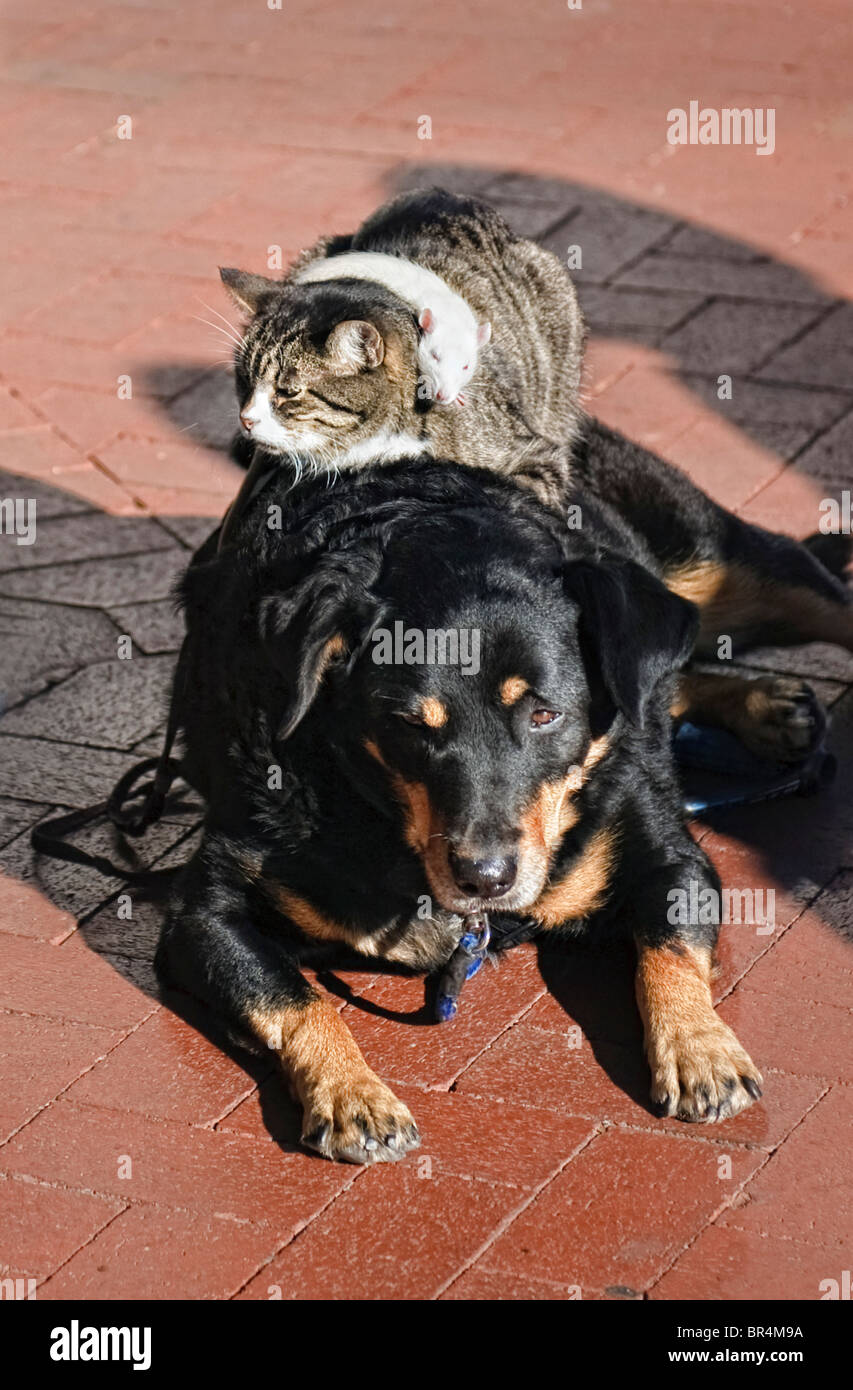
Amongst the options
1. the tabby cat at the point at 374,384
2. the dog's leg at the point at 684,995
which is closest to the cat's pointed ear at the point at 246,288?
the tabby cat at the point at 374,384

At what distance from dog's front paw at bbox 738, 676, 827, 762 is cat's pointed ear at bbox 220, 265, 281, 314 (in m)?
1.61

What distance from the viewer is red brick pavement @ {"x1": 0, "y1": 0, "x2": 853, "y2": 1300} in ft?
9.81

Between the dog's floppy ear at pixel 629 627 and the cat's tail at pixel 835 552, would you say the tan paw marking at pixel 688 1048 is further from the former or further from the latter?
the cat's tail at pixel 835 552

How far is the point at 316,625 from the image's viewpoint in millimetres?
3203

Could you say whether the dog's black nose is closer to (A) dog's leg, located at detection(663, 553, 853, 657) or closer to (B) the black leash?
(B) the black leash

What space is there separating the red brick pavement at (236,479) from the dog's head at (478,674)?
0.54m

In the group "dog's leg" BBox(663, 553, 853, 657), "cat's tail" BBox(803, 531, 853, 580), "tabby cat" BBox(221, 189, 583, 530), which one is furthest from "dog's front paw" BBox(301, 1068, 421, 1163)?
"cat's tail" BBox(803, 531, 853, 580)

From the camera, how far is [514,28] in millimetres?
9352

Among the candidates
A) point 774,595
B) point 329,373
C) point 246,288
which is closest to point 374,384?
point 329,373

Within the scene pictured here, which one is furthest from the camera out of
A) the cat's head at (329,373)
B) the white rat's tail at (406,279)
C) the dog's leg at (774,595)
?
the dog's leg at (774,595)

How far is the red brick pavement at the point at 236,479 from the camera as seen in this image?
9.81 ft

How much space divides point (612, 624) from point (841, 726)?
1.37 meters
